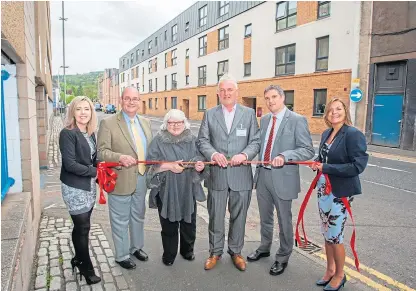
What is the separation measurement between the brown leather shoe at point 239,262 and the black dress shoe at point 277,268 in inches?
12.8

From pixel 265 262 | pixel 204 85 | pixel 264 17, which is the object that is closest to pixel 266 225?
pixel 265 262

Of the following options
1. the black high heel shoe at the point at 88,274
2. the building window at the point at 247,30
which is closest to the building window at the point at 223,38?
the building window at the point at 247,30

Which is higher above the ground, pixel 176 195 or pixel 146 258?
pixel 176 195

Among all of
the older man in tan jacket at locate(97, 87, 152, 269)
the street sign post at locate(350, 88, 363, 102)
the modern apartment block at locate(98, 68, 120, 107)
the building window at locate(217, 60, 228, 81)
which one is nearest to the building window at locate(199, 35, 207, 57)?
the building window at locate(217, 60, 228, 81)

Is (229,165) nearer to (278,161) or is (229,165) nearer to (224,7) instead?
(278,161)

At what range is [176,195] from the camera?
12.6 ft

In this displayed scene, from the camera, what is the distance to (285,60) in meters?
21.6

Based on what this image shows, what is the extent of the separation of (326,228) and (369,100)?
14.3 m

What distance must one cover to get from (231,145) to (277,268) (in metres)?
1.51

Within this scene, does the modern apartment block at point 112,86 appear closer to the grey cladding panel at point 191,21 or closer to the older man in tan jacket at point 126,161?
the grey cladding panel at point 191,21

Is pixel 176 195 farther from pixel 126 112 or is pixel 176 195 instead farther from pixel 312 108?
pixel 312 108

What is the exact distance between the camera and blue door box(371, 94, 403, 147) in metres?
14.7

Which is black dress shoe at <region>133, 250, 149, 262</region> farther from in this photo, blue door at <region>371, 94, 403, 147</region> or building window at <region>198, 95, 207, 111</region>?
building window at <region>198, 95, 207, 111</region>

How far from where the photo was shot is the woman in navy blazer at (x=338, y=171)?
320 centimetres
